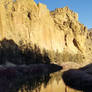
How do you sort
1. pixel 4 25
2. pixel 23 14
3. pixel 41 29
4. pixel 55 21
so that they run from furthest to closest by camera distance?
pixel 55 21 < pixel 41 29 < pixel 23 14 < pixel 4 25

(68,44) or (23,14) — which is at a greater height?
(23,14)

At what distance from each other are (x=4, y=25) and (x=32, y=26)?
53.7ft

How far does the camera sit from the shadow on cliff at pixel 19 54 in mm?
66312

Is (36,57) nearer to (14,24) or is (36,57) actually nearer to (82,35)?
(14,24)

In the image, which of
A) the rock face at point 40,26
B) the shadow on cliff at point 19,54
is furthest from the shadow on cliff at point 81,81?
the rock face at point 40,26

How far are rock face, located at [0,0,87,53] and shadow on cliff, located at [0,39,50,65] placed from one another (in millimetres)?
4598

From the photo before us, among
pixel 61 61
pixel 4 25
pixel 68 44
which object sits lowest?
pixel 61 61

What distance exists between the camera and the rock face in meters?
82.6

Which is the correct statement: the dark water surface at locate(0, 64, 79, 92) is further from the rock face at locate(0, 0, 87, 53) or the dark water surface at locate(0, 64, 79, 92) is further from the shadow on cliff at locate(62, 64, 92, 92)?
the rock face at locate(0, 0, 87, 53)

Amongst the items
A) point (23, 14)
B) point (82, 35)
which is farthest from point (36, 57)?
point (82, 35)

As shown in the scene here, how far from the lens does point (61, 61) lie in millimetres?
92188

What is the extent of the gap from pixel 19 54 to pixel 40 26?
2812 cm

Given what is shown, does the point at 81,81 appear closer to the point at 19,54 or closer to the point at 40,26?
the point at 19,54

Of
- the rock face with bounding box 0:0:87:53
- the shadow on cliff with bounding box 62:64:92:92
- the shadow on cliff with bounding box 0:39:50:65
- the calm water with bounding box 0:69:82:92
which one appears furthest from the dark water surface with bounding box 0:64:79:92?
the rock face with bounding box 0:0:87:53
